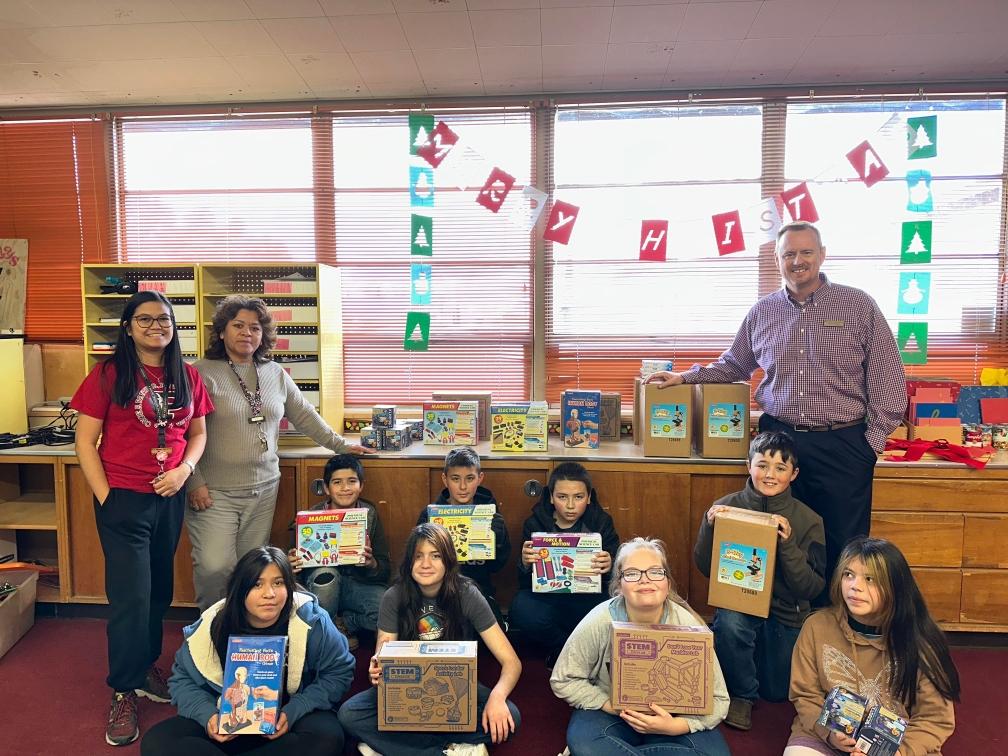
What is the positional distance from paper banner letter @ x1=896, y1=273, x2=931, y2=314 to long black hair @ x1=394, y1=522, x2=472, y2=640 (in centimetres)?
330

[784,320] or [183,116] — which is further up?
[183,116]

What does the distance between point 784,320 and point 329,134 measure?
300 centimetres

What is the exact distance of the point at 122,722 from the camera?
2.44 m

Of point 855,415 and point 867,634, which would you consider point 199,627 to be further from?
point 855,415

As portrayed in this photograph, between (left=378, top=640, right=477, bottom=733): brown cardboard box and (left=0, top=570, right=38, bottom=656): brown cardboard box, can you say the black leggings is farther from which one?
(left=0, top=570, right=38, bottom=656): brown cardboard box

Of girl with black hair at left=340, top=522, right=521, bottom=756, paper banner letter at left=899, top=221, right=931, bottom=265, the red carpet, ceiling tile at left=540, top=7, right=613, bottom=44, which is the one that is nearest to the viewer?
girl with black hair at left=340, top=522, right=521, bottom=756

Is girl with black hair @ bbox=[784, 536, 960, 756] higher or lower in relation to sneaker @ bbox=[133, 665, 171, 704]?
higher

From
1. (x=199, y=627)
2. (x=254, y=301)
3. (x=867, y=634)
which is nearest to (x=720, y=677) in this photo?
(x=867, y=634)

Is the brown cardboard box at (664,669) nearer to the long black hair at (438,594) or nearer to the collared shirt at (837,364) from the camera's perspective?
the long black hair at (438,594)

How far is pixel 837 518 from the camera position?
2764 mm

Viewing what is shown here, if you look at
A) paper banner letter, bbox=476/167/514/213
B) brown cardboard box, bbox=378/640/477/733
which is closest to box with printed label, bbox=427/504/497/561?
brown cardboard box, bbox=378/640/477/733

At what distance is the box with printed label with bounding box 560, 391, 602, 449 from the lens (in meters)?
3.45

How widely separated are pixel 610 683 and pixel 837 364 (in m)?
1.63

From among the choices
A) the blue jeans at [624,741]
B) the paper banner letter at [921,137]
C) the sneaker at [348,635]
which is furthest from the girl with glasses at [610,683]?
the paper banner letter at [921,137]
